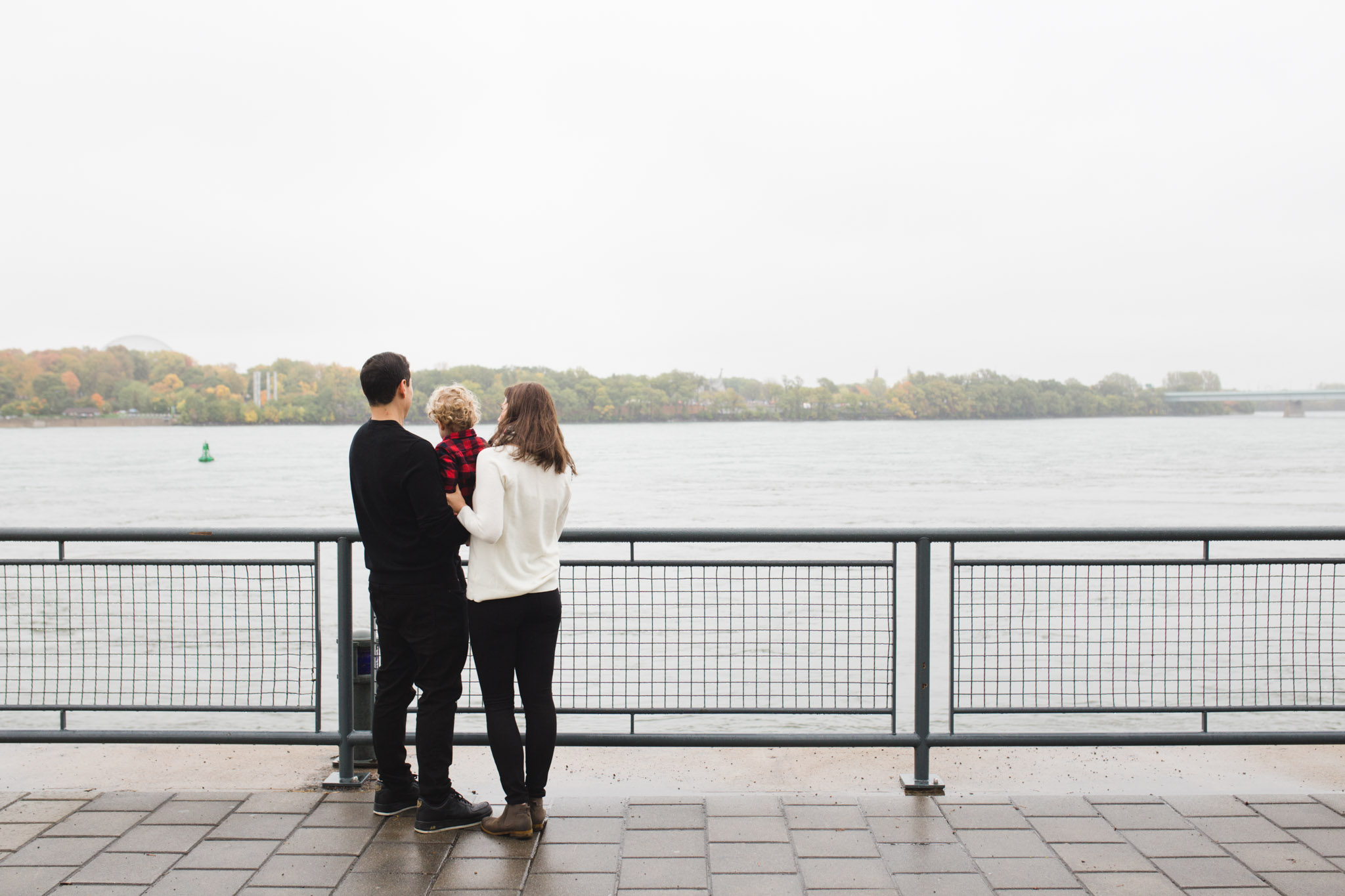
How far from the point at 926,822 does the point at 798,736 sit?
678mm

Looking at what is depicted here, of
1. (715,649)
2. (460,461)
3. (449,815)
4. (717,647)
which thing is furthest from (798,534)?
(715,649)

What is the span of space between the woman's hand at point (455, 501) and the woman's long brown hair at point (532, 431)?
0.25m

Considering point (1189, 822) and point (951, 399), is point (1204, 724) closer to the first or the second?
point (1189, 822)

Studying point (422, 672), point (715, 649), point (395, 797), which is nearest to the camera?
point (422, 672)

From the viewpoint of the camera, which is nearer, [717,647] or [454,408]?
[454,408]

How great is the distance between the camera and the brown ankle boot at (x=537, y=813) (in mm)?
3910

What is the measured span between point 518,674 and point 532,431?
3.28 feet

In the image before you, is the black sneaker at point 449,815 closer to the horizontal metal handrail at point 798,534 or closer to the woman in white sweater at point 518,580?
the woman in white sweater at point 518,580

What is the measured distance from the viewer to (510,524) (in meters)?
3.77

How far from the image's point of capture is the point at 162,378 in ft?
431

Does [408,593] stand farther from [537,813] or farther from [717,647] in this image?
[717,647]

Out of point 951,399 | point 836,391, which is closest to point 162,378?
point 836,391

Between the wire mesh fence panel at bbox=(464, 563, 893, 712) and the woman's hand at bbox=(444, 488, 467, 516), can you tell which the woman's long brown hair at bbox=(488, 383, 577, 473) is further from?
the wire mesh fence panel at bbox=(464, 563, 893, 712)

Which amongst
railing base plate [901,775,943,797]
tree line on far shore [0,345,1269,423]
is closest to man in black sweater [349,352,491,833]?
railing base plate [901,775,943,797]
